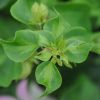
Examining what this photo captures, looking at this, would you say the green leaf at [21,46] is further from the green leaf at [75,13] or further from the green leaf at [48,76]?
the green leaf at [75,13]

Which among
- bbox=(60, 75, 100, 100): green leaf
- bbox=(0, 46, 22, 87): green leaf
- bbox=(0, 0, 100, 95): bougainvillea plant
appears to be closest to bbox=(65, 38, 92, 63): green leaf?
bbox=(0, 0, 100, 95): bougainvillea plant

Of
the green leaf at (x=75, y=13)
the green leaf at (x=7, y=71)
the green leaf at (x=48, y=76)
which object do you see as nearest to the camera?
the green leaf at (x=48, y=76)

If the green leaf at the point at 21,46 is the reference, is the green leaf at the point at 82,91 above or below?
below

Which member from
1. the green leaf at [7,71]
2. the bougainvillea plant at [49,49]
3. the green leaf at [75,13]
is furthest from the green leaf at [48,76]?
the green leaf at [75,13]

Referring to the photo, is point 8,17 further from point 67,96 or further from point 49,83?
point 49,83

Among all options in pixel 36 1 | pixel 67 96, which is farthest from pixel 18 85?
pixel 36 1

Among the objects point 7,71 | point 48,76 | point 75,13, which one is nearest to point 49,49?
point 48,76

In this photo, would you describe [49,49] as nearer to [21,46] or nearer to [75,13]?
[21,46]
